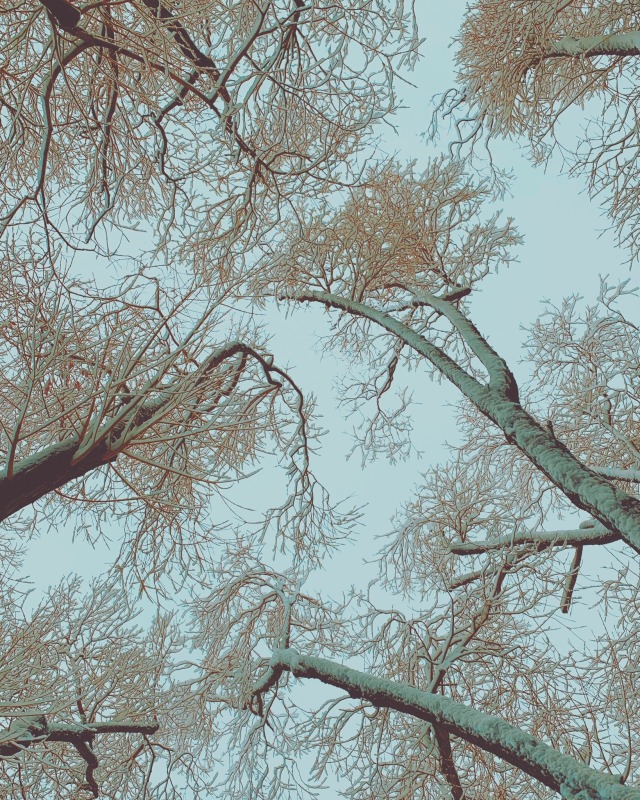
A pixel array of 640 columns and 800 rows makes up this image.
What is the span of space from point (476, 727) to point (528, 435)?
7.06ft

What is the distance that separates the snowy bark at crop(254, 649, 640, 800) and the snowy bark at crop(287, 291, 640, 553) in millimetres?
1417

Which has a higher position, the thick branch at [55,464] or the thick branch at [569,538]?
the thick branch at [569,538]

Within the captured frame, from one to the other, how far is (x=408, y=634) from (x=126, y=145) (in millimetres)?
4681

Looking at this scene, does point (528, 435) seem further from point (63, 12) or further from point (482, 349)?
point (63, 12)

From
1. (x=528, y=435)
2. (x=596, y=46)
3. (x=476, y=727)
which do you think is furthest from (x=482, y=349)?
(x=476, y=727)

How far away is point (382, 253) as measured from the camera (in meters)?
7.96

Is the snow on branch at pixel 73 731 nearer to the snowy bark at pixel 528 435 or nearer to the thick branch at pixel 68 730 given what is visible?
the thick branch at pixel 68 730

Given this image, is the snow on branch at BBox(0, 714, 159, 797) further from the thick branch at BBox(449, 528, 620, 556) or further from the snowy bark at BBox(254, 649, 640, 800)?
the thick branch at BBox(449, 528, 620, 556)

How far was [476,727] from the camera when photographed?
4582 mm

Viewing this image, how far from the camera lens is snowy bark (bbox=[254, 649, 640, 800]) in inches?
162

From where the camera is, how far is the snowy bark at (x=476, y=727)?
412 centimetres

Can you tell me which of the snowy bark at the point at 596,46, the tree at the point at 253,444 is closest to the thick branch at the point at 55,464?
the tree at the point at 253,444

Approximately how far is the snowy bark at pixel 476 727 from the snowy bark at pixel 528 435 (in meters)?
1.42

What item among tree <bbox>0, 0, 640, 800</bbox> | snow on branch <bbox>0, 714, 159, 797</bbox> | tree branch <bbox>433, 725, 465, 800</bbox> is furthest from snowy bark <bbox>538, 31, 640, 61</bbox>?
snow on branch <bbox>0, 714, 159, 797</bbox>
